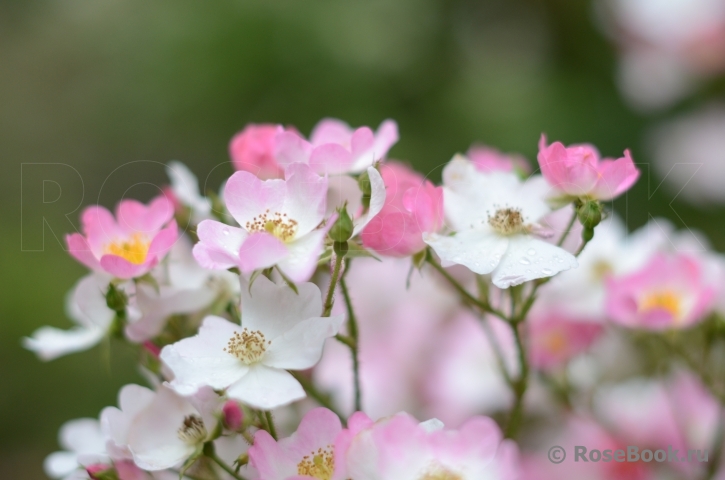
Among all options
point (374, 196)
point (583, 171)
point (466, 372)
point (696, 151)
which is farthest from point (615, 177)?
point (696, 151)

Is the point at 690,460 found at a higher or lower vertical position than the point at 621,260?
lower

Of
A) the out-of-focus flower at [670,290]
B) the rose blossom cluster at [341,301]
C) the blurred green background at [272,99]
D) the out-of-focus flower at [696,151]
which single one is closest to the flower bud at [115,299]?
the rose blossom cluster at [341,301]

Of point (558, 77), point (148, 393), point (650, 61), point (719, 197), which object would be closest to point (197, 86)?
point (558, 77)

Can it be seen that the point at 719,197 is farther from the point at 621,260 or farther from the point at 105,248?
the point at 105,248

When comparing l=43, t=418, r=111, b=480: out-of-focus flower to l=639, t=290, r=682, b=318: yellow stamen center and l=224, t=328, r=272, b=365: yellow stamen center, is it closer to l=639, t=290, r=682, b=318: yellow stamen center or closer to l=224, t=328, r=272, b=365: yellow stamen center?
l=224, t=328, r=272, b=365: yellow stamen center

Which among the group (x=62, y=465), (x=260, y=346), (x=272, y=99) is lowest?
(x=62, y=465)

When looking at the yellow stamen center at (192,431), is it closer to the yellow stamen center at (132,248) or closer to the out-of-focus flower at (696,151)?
the yellow stamen center at (132,248)

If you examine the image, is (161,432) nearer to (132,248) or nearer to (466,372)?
(132,248)
